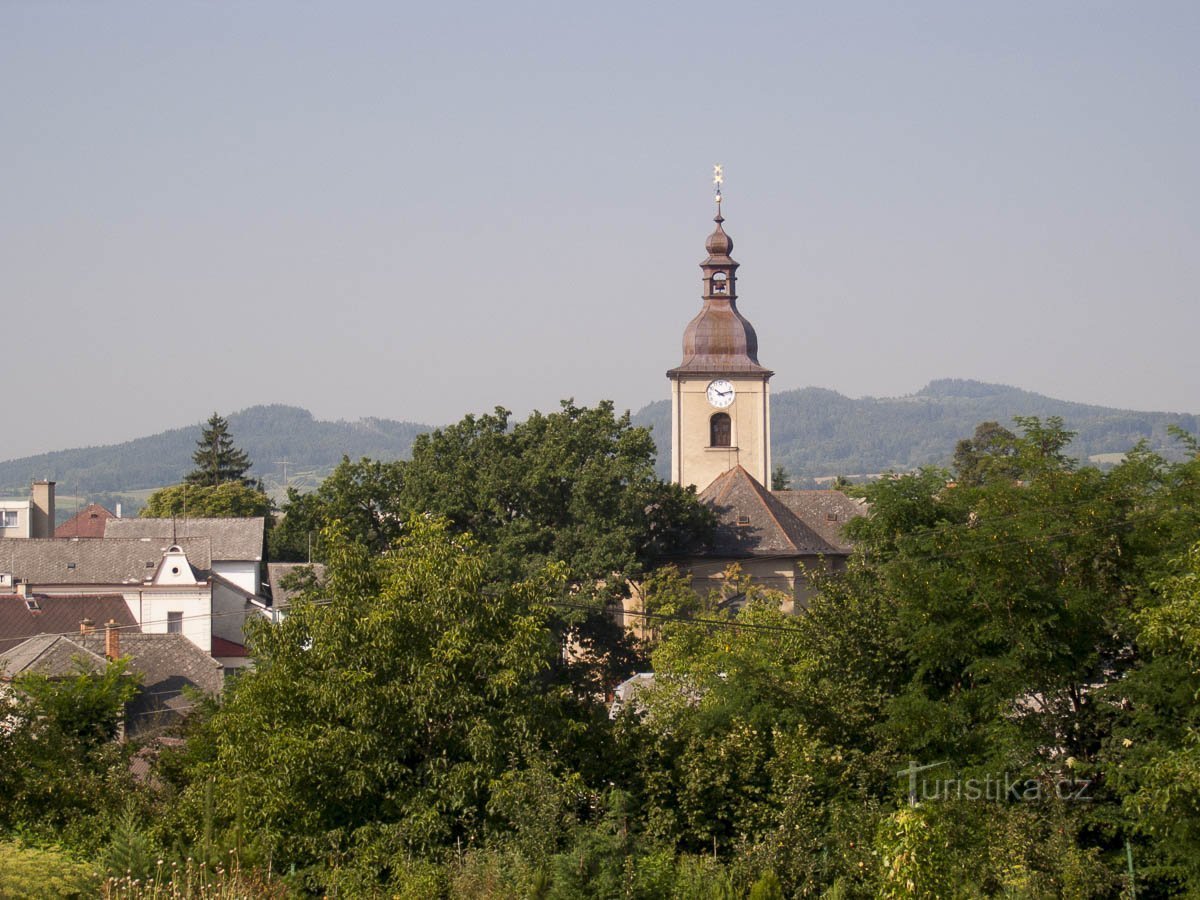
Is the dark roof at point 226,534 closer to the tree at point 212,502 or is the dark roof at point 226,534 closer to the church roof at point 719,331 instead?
the church roof at point 719,331

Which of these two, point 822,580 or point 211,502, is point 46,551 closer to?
point 211,502

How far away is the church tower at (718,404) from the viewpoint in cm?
7169

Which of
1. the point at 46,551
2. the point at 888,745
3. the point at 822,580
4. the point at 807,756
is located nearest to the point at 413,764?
the point at 807,756

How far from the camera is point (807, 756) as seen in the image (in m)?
22.9

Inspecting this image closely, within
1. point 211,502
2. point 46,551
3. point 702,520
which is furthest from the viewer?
point 211,502

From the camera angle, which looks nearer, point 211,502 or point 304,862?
point 304,862

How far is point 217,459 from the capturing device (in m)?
126

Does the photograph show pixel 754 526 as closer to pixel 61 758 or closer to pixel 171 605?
pixel 171 605

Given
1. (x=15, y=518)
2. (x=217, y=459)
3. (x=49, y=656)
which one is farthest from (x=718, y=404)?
(x=217, y=459)

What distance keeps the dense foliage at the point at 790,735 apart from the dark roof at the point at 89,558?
3878 cm

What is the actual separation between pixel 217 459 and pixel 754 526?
74.3m

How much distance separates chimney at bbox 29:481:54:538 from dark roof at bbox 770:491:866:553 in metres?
43.2

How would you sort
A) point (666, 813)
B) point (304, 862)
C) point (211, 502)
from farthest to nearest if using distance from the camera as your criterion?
point (211, 502) → point (666, 813) → point (304, 862)

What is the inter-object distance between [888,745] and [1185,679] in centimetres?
419
